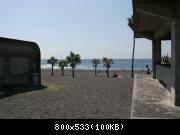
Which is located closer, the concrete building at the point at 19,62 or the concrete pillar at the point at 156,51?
the concrete building at the point at 19,62

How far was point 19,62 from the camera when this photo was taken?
35656 millimetres

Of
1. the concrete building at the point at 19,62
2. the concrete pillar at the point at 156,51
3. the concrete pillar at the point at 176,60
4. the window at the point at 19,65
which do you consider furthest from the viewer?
the concrete pillar at the point at 156,51

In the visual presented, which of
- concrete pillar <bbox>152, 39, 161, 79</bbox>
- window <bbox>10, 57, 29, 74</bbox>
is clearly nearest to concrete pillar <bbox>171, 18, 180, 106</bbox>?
window <bbox>10, 57, 29, 74</bbox>

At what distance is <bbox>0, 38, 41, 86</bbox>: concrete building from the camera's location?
3247 centimetres

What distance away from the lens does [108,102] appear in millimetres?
22188

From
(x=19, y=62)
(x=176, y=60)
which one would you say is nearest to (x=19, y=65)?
(x=19, y=62)

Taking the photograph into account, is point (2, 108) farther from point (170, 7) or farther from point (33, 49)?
point (33, 49)

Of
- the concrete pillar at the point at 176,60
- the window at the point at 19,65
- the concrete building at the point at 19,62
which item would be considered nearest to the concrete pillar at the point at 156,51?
the concrete building at the point at 19,62

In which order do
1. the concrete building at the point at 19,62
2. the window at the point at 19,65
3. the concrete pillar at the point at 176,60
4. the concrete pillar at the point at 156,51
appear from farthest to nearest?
the concrete pillar at the point at 156,51 < the window at the point at 19,65 < the concrete building at the point at 19,62 < the concrete pillar at the point at 176,60

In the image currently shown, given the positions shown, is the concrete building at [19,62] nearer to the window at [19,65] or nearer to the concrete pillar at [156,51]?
the window at [19,65]

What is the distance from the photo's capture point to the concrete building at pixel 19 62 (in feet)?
107

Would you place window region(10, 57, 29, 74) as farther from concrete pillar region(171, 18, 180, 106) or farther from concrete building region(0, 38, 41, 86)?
concrete pillar region(171, 18, 180, 106)

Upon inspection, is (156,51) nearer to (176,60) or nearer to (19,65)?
(19,65)
